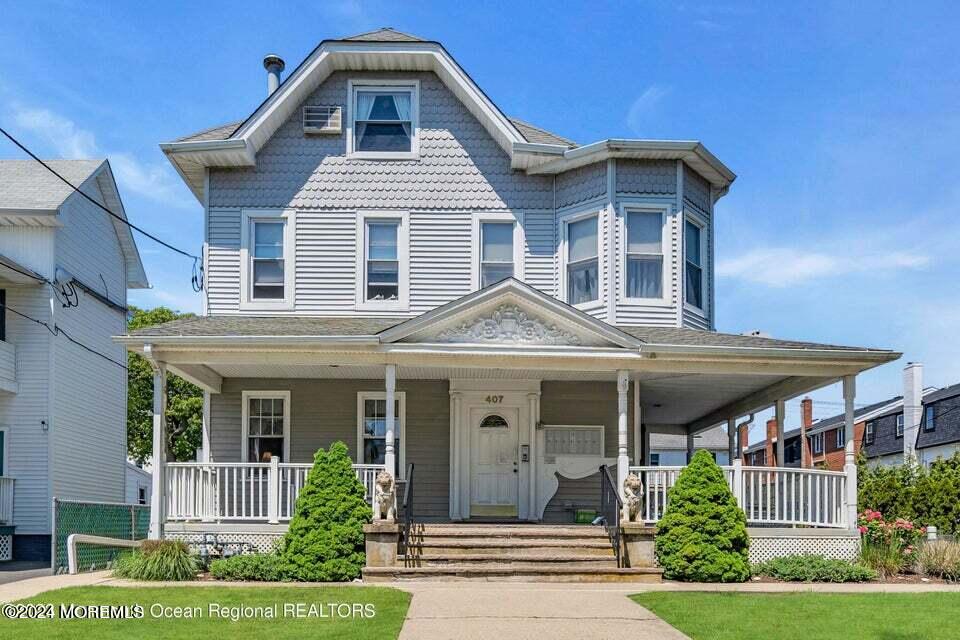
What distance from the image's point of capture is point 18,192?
67.8 feet

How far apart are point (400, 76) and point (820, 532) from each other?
10.3 m

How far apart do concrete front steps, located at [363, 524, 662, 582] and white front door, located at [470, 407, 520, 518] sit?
1806 millimetres

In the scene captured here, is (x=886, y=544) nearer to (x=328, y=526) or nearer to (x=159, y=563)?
(x=328, y=526)

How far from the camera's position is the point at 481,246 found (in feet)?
54.5

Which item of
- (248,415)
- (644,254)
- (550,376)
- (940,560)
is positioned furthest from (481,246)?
(940,560)

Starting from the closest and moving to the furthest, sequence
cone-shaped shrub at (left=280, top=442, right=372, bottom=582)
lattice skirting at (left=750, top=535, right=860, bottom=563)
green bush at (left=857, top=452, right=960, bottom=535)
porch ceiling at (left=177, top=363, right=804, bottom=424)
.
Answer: cone-shaped shrub at (left=280, top=442, right=372, bottom=582) → lattice skirting at (left=750, top=535, right=860, bottom=563) → porch ceiling at (left=177, top=363, right=804, bottom=424) → green bush at (left=857, top=452, right=960, bottom=535)

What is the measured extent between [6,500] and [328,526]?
9.79 metres

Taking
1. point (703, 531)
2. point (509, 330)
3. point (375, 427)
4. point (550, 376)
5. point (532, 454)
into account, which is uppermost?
point (509, 330)

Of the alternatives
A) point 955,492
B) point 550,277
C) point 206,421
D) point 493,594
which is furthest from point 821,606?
point 955,492

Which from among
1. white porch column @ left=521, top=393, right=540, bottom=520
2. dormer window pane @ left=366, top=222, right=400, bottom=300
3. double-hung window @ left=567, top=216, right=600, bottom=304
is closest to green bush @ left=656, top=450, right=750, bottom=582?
white porch column @ left=521, top=393, right=540, bottom=520

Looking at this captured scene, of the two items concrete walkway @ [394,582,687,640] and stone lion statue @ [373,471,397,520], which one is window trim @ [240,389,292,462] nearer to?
stone lion statue @ [373,471,397,520]

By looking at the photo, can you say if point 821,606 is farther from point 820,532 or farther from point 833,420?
point 833,420

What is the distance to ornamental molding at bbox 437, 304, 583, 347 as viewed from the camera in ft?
44.6

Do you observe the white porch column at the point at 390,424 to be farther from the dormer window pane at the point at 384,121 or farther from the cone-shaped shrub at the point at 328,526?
the dormer window pane at the point at 384,121
